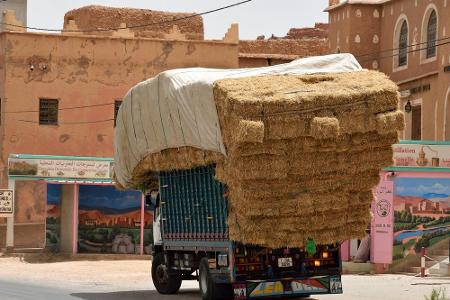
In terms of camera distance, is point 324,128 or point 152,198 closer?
point 324,128

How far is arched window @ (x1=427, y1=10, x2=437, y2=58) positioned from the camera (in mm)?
41125

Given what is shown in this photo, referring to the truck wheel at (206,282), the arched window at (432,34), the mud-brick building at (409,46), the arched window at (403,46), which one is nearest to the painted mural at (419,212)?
the mud-brick building at (409,46)

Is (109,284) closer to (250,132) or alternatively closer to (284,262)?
(284,262)

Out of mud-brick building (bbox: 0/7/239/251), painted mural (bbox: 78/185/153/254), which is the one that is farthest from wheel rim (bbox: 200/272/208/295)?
mud-brick building (bbox: 0/7/239/251)

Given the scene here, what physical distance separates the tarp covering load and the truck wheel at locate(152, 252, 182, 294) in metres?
4.74

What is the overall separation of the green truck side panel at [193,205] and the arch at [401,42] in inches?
948

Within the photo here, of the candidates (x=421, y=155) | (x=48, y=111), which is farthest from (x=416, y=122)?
(x=48, y=111)

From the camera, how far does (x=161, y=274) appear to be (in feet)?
77.3

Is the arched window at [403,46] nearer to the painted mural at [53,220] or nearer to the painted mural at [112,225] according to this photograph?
the painted mural at [112,225]

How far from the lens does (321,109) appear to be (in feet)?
59.8

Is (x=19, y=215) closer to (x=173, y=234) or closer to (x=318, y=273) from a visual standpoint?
(x=173, y=234)

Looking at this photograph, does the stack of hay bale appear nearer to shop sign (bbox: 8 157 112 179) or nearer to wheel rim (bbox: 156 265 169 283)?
wheel rim (bbox: 156 265 169 283)

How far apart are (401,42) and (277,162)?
28.3 meters

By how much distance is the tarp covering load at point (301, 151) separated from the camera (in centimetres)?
1795
